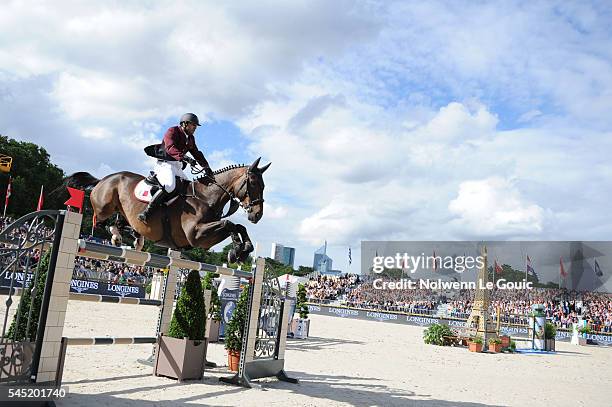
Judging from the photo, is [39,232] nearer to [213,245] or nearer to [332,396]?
[213,245]

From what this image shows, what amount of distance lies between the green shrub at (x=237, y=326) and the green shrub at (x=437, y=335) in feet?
39.7

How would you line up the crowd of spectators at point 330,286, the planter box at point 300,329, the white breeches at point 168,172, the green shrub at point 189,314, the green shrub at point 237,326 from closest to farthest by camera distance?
the white breeches at point 168,172 < the green shrub at point 189,314 < the green shrub at point 237,326 < the planter box at point 300,329 < the crowd of spectators at point 330,286

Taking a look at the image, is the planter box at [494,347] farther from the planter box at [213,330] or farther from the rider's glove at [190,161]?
the rider's glove at [190,161]

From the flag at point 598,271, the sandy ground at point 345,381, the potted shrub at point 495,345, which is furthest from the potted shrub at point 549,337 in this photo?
the flag at point 598,271

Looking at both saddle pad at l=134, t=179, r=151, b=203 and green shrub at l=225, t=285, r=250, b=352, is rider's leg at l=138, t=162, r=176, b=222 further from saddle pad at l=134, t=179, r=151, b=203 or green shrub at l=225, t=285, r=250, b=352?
green shrub at l=225, t=285, r=250, b=352

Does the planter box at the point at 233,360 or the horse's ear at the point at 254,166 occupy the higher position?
the horse's ear at the point at 254,166

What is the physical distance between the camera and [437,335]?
56.9 ft

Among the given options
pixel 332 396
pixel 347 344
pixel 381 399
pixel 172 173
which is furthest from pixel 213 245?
pixel 347 344

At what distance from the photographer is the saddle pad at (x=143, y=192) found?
5515 millimetres

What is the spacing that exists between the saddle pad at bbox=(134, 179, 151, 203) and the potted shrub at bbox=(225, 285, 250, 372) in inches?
85.5

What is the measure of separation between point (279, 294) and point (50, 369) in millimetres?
3748

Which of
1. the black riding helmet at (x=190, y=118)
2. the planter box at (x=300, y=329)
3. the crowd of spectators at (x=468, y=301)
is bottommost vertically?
the planter box at (x=300, y=329)

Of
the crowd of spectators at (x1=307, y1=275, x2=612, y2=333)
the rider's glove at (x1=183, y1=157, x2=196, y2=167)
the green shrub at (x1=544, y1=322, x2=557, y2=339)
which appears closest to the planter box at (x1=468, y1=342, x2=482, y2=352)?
the green shrub at (x1=544, y1=322, x2=557, y2=339)

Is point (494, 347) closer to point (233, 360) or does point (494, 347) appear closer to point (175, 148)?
point (233, 360)
